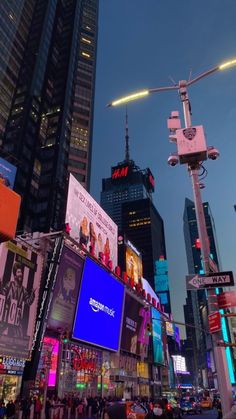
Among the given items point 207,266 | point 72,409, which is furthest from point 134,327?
point 207,266

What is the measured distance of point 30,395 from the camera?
2859 cm

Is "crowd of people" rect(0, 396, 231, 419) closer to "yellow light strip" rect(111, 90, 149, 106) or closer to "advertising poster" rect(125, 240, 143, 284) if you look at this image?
"yellow light strip" rect(111, 90, 149, 106)

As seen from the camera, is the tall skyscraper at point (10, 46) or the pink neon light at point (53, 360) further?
the tall skyscraper at point (10, 46)

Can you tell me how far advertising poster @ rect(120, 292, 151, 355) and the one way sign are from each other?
43.9 m

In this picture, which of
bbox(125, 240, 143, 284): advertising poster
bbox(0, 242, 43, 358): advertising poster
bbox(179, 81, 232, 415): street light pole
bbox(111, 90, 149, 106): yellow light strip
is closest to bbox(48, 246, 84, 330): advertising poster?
bbox(0, 242, 43, 358): advertising poster

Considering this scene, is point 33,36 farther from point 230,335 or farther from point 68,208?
point 230,335

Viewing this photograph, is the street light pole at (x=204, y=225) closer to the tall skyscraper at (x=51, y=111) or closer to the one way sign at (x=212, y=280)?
the one way sign at (x=212, y=280)

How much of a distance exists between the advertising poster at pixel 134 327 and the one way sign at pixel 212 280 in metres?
43.9

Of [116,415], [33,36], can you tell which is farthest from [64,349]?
[33,36]

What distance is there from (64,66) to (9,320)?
89.3m

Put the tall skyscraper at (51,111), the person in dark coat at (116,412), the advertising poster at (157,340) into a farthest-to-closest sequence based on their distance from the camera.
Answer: the tall skyscraper at (51,111) → the advertising poster at (157,340) → the person in dark coat at (116,412)

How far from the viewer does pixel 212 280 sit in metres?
9.59

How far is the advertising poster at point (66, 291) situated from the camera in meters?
35.3

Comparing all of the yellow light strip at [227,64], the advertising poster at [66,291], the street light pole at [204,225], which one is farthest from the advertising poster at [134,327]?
the yellow light strip at [227,64]
